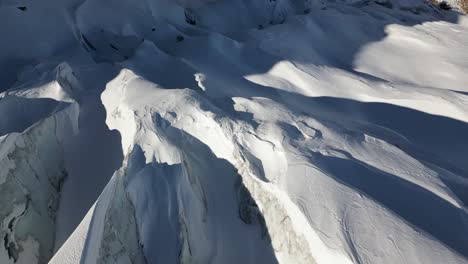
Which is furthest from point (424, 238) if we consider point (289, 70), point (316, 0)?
point (316, 0)

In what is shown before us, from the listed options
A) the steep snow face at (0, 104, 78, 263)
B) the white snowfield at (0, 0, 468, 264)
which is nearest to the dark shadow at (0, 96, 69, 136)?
the white snowfield at (0, 0, 468, 264)

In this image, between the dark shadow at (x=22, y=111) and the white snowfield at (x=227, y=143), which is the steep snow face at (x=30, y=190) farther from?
the dark shadow at (x=22, y=111)

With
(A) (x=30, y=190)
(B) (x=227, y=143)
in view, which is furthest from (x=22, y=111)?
(B) (x=227, y=143)

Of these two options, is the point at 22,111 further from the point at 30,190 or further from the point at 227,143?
the point at 227,143

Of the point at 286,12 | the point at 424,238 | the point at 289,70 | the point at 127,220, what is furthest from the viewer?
the point at 286,12

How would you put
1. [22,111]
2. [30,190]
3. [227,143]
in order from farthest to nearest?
1. [22,111]
2. [227,143]
3. [30,190]

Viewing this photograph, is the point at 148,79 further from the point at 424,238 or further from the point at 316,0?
the point at 316,0

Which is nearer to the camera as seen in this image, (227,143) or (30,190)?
(30,190)

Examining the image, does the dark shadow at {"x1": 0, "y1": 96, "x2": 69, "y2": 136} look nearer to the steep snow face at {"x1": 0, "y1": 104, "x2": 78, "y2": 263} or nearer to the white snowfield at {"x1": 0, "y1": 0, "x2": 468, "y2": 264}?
the white snowfield at {"x1": 0, "y1": 0, "x2": 468, "y2": 264}
